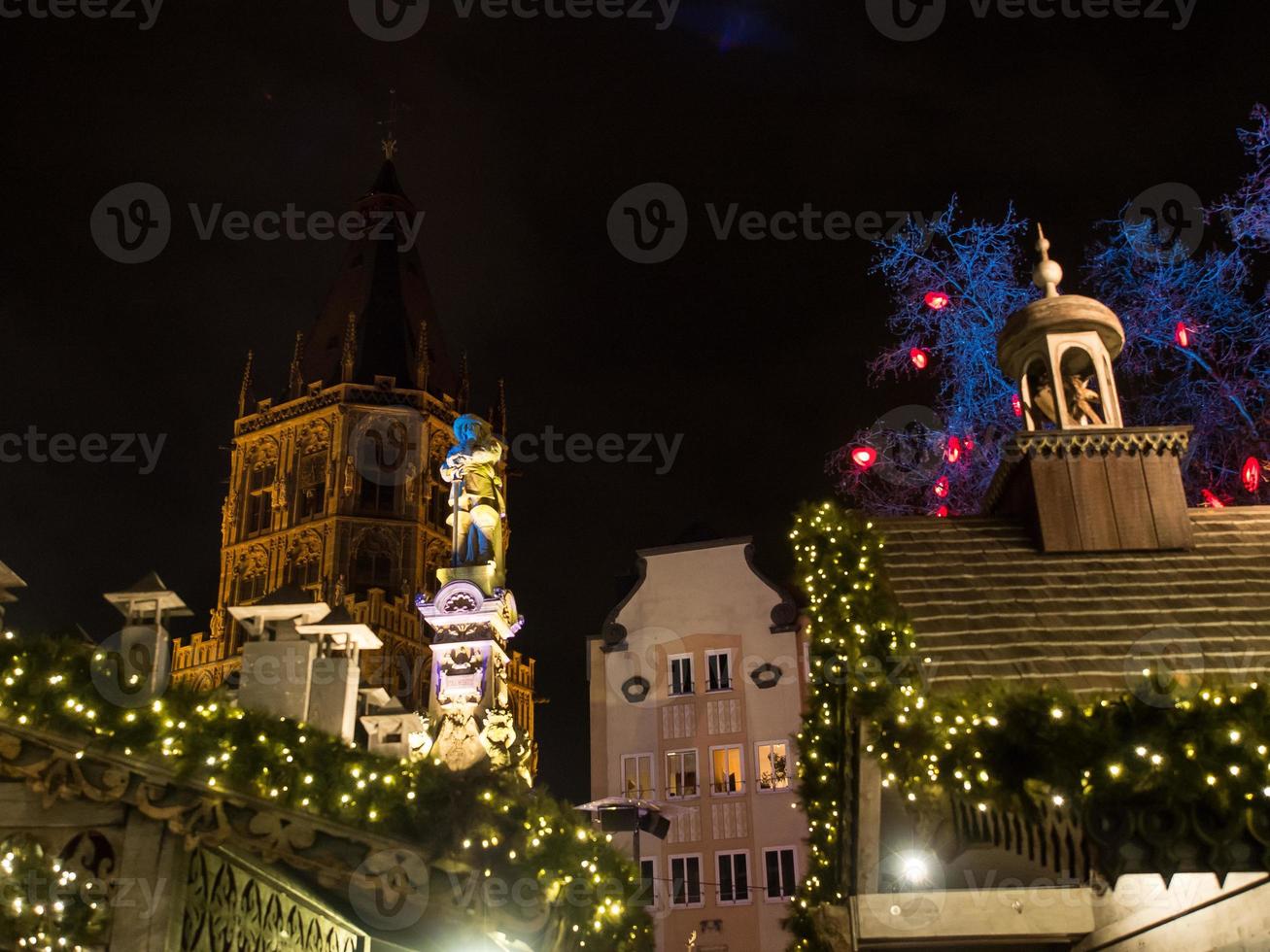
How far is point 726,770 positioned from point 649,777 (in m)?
2.06

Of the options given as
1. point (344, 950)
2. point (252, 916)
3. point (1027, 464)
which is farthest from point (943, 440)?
point (252, 916)

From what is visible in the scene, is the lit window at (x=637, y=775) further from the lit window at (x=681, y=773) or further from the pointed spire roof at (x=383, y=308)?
the pointed spire roof at (x=383, y=308)

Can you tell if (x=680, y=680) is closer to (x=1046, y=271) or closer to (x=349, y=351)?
(x=1046, y=271)

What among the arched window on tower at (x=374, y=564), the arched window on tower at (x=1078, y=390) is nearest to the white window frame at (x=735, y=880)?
the arched window on tower at (x=1078, y=390)

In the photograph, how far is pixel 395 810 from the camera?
275 inches

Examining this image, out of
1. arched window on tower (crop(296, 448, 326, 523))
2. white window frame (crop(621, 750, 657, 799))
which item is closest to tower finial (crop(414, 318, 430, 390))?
arched window on tower (crop(296, 448, 326, 523))

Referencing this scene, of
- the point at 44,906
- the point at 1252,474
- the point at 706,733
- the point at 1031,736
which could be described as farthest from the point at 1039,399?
the point at 706,733

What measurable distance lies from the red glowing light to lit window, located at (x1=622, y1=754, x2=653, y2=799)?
18360 mm

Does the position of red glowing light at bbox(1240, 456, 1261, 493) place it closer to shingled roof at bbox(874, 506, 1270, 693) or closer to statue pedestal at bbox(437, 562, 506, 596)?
shingled roof at bbox(874, 506, 1270, 693)

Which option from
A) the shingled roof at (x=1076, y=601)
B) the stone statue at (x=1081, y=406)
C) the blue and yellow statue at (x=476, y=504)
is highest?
the blue and yellow statue at (x=476, y=504)

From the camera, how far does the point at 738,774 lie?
32.1m

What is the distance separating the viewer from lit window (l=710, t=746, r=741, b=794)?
3197cm

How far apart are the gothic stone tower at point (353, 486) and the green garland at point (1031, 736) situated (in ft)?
191

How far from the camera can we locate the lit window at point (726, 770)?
32.0m
